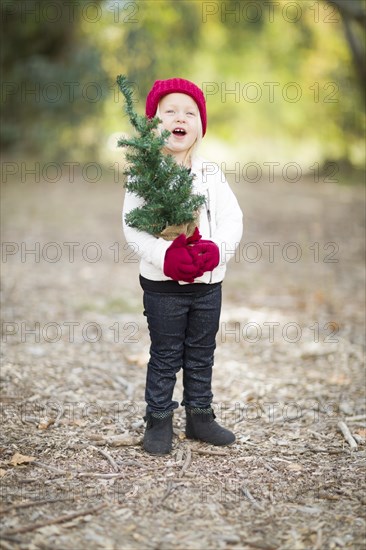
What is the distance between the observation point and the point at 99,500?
8.15 ft

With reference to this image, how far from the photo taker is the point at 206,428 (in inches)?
121

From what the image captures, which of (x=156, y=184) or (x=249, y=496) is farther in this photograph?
(x=156, y=184)

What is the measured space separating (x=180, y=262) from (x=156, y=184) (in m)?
0.38

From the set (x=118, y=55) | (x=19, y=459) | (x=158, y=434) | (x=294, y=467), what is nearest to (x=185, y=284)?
(x=158, y=434)

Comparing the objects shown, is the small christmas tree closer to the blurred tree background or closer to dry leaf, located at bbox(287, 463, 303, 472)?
dry leaf, located at bbox(287, 463, 303, 472)

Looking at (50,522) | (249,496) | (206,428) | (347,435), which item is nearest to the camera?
(50,522)

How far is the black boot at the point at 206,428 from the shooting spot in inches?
121

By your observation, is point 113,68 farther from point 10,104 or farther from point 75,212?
point 75,212

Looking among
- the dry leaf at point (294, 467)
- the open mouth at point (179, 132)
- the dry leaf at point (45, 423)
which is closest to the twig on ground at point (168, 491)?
the dry leaf at point (294, 467)

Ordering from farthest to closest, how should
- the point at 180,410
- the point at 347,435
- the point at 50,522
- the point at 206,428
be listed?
1. the point at 180,410
2. the point at 347,435
3. the point at 206,428
4. the point at 50,522

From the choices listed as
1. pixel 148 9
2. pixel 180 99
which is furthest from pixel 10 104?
pixel 180 99

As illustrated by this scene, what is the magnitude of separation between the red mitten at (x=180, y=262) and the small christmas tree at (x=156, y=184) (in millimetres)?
105

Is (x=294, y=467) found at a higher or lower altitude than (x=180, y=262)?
lower

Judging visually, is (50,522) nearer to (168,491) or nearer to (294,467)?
(168,491)
